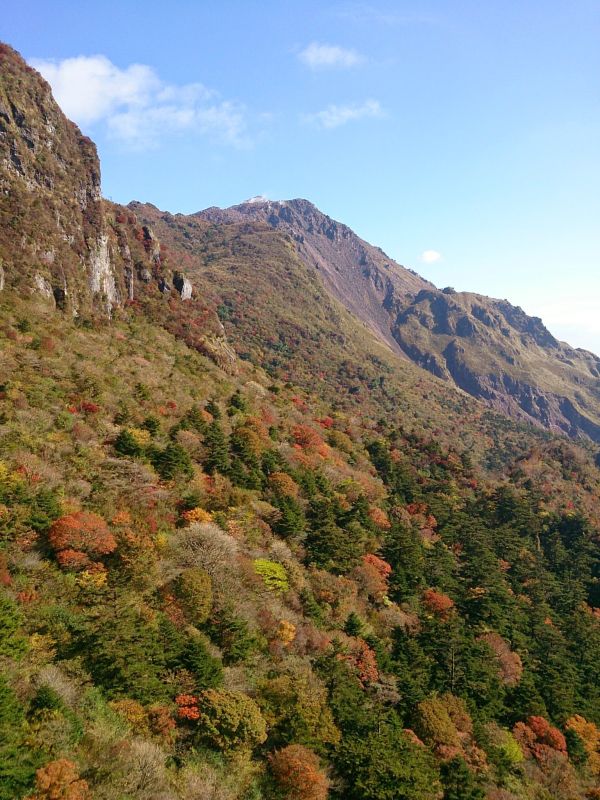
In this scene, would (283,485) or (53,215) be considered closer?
(283,485)

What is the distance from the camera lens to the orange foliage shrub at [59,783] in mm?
15739

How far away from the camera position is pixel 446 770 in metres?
27.4

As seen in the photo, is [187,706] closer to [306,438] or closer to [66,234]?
[306,438]

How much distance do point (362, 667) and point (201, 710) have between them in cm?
1348

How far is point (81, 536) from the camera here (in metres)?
28.3

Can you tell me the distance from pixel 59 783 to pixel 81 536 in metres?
14.2

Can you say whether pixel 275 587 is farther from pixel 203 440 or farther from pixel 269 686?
pixel 203 440

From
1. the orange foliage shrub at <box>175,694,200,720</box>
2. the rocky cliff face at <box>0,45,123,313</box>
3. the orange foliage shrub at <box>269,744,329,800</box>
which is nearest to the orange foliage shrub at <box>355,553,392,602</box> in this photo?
the orange foliage shrub at <box>269,744,329,800</box>

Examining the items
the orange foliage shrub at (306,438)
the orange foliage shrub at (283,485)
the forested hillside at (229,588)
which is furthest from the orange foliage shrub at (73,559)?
the orange foliage shrub at (306,438)

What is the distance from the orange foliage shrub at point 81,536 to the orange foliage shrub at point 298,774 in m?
14.9

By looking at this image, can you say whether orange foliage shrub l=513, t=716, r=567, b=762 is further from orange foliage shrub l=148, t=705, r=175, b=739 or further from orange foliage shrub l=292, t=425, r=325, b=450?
orange foliage shrub l=292, t=425, r=325, b=450

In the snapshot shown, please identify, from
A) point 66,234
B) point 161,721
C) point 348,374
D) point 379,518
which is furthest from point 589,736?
point 348,374

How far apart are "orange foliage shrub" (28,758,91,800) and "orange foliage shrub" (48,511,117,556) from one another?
42.3 feet

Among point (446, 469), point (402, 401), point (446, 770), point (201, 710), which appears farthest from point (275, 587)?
point (402, 401)
